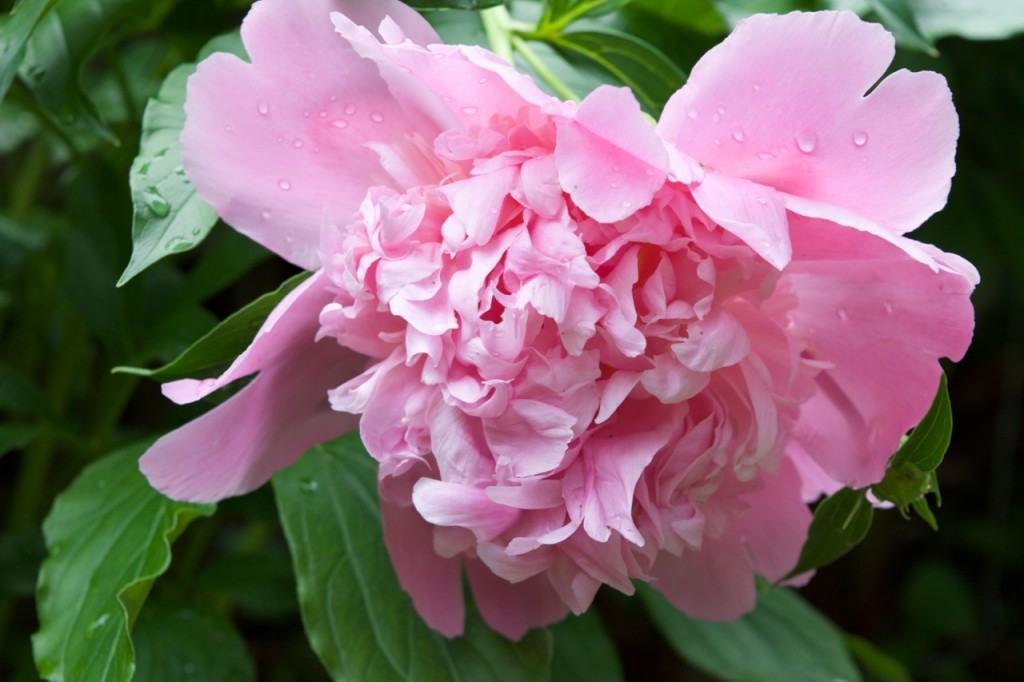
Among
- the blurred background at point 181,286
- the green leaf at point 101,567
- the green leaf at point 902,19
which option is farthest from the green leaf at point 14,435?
the green leaf at point 902,19

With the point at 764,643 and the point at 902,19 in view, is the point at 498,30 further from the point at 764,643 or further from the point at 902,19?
the point at 764,643

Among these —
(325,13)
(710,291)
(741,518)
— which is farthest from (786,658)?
(325,13)

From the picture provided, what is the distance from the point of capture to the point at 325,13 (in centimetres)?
38

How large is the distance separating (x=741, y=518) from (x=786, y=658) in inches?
11.8

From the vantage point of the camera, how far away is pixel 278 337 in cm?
38

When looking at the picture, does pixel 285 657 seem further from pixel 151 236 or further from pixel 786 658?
pixel 151 236

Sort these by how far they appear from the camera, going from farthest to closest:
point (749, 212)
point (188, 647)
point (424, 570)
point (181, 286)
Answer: point (181, 286)
point (188, 647)
point (424, 570)
point (749, 212)

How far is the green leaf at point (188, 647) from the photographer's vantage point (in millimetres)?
544

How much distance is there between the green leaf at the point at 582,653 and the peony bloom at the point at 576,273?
0.80 feet

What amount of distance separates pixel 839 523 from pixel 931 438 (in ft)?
0.21

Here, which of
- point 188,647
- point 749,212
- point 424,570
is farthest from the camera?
point 188,647

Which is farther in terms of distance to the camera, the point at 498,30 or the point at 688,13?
the point at 688,13

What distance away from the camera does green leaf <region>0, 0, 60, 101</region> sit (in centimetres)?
42

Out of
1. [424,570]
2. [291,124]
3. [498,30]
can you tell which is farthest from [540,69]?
[424,570]
